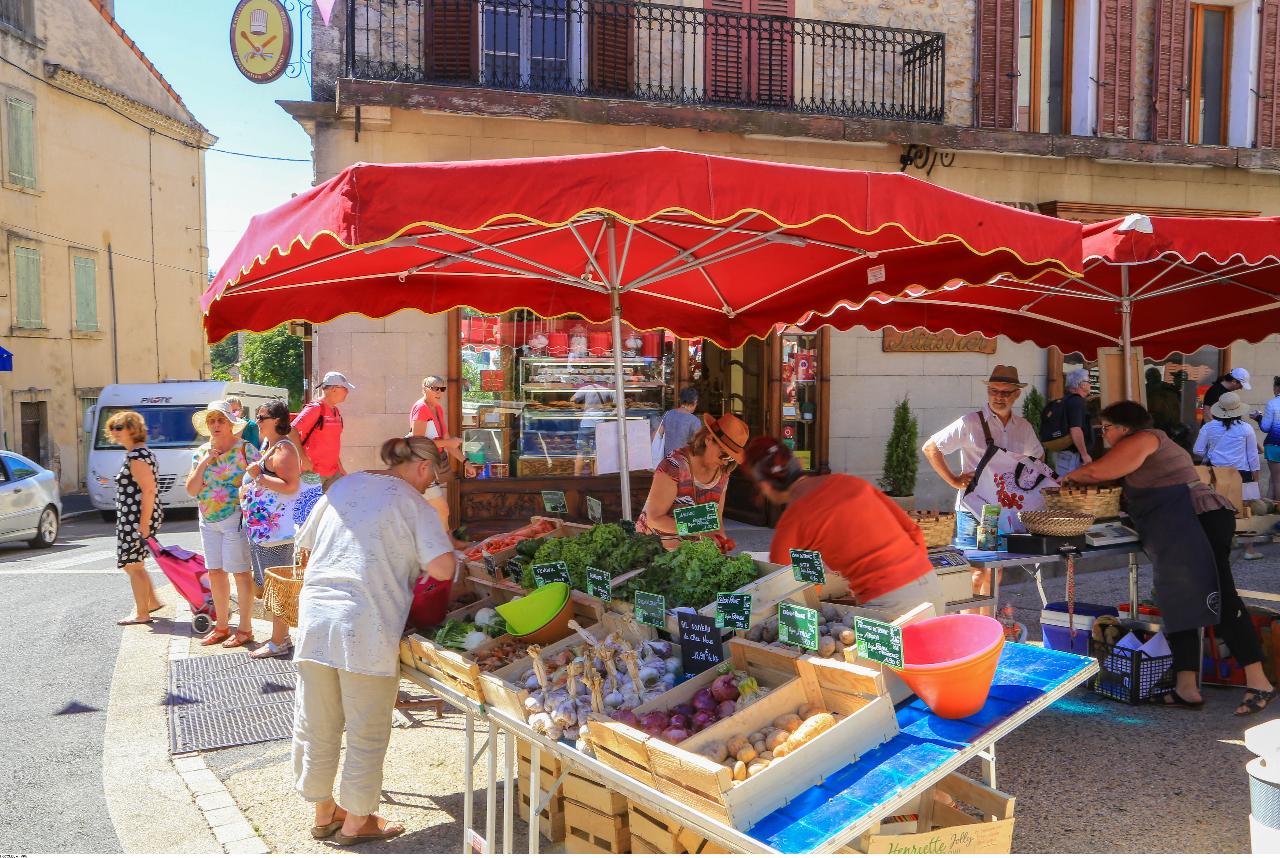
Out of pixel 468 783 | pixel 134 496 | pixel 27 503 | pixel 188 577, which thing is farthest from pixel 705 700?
pixel 27 503

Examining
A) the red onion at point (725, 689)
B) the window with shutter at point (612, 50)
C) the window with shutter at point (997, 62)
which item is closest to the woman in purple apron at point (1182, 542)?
the red onion at point (725, 689)

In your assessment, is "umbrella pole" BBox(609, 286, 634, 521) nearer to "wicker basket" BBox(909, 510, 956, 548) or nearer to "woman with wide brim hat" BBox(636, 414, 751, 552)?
"woman with wide brim hat" BBox(636, 414, 751, 552)

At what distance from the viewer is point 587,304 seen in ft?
20.7

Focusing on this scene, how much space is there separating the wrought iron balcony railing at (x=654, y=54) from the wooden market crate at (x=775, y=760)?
8728 mm

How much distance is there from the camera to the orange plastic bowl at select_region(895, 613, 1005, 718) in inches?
117

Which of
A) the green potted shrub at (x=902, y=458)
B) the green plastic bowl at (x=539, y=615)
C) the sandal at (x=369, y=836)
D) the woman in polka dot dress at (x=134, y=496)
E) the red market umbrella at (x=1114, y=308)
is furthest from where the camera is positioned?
the green potted shrub at (x=902, y=458)

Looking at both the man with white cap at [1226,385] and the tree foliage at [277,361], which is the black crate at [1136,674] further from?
the tree foliage at [277,361]

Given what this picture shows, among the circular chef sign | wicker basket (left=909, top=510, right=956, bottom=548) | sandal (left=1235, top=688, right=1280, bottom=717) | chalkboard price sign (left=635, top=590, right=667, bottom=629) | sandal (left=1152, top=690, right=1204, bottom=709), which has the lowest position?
sandal (left=1152, top=690, right=1204, bottom=709)

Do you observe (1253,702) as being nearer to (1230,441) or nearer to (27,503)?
(1230,441)

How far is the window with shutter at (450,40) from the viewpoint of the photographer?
10.8 metres

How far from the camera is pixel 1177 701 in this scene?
18.1ft

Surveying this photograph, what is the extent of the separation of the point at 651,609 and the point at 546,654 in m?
0.44

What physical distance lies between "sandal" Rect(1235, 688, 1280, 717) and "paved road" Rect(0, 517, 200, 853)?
558 cm

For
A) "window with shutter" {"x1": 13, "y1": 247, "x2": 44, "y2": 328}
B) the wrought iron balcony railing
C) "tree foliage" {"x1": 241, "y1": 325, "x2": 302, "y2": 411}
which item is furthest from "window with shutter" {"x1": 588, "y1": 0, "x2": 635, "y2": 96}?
"tree foliage" {"x1": 241, "y1": 325, "x2": 302, "y2": 411}
